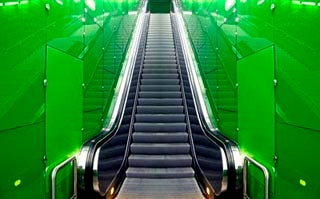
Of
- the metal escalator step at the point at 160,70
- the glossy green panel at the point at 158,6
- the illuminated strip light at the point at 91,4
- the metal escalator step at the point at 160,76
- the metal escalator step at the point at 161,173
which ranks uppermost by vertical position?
the glossy green panel at the point at 158,6

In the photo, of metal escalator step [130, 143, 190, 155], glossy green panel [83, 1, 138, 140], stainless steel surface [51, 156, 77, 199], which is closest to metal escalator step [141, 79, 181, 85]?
glossy green panel [83, 1, 138, 140]

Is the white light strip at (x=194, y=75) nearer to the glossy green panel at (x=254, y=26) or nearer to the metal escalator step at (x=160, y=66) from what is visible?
the metal escalator step at (x=160, y=66)

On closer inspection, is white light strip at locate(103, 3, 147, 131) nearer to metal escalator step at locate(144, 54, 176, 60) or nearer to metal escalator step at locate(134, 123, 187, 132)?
metal escalator step at locate(144, 54, 176, 60)

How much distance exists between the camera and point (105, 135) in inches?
174

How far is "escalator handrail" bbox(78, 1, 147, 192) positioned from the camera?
3703mm

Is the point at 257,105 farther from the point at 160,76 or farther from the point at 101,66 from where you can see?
the point at 160,76

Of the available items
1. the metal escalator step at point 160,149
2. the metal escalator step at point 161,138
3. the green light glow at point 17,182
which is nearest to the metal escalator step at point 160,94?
the metal escalator step at point 161,138

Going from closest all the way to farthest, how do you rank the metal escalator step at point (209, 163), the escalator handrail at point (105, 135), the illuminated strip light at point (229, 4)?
the escalator handrail at point (105, 135) < the metal escalator step at point (209, 163) < the illuminated strip light at point (229, 4)

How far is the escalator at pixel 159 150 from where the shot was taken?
393cm

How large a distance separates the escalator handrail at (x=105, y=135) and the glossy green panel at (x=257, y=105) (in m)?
1.76

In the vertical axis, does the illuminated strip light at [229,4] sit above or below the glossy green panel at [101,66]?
above

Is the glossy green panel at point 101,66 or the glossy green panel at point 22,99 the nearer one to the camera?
the glossy green panel at point 22,99

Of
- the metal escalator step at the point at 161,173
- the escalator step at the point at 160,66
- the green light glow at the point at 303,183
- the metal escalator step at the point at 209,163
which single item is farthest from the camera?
the escalator step at the point at 160,66

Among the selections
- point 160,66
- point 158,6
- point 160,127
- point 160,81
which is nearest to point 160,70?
point 160,66
